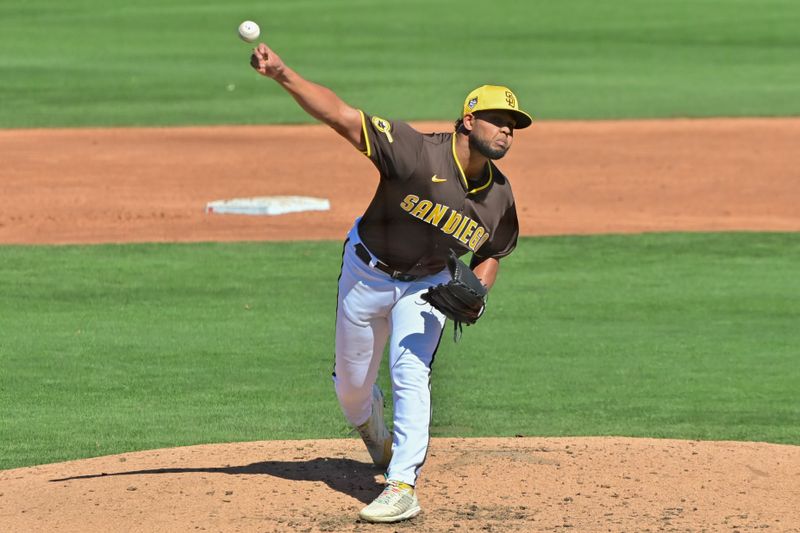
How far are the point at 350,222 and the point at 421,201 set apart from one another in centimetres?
1044

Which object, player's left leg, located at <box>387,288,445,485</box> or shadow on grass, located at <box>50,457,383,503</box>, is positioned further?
shadow on grass, located at <box>50,457,383,503</box>

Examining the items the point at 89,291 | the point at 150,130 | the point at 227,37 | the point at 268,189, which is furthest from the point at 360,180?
the point at 227,37

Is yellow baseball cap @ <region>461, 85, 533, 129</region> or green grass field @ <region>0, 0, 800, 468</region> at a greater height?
yellow baseball cap @ <region>461, 85, 533, 129</region>

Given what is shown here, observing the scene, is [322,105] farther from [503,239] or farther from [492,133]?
[503,239]

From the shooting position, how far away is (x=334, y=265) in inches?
580

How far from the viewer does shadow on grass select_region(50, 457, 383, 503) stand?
757cm

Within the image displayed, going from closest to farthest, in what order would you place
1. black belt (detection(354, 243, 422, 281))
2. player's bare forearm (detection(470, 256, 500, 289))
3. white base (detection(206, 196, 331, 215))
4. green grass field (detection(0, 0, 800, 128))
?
1. black belt (detection(354, 243, 422, 281))
2. player's bare forearm (detection(470, 256, 500, 289))
3. white base (detection(206, 196, 331, 215))
4. green grass field (detection(0, 0, 800, 128))

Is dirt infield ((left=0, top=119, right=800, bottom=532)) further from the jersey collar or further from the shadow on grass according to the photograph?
the jersey collar

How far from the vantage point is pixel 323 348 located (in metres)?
11.4

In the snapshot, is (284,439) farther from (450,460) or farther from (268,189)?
(268,189)

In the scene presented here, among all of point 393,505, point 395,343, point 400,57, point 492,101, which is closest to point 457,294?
point 395,343

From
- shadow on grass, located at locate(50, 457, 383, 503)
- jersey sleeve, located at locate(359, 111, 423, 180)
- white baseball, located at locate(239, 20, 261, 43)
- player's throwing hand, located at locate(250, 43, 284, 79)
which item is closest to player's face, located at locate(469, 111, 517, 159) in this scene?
jersey sleeve, located at locate(359, 111, 423, 180)

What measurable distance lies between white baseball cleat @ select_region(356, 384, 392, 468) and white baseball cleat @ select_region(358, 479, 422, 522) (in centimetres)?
94

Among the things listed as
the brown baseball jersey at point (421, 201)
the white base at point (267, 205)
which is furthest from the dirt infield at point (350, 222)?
the brown baseball jersey at point (421, 201)
